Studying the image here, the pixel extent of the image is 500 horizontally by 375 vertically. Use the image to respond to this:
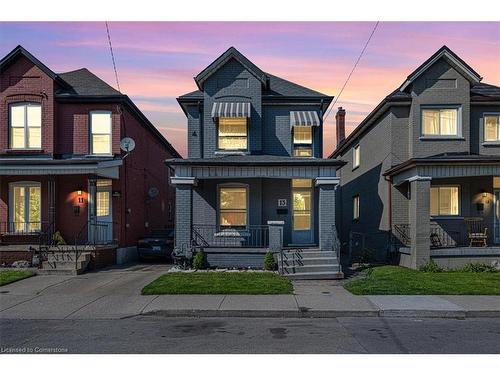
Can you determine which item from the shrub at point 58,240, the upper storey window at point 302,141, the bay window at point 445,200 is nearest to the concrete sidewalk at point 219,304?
the shrub at point 58,240

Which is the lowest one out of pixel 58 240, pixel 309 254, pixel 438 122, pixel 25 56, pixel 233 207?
pixel 309 254

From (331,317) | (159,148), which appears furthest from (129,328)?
(159,148)

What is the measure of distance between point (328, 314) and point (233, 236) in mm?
8132

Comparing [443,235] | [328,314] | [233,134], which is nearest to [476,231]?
[443,235]

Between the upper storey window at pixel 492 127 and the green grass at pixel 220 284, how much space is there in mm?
11100

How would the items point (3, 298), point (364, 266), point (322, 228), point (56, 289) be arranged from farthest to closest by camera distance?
point (364, 266), point (322, 228), point (56, 289), point (3, 298)

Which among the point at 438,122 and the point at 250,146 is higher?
the point at 438,122

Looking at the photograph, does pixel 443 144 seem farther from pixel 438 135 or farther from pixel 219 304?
pixel 219 304

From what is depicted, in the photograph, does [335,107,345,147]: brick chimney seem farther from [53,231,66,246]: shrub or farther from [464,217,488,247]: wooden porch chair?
[53,231,66,246]: shrub

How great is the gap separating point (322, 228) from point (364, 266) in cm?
257

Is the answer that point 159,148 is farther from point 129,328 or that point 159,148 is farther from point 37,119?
point 129,328

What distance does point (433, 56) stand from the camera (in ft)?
65.3

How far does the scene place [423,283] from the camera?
14266mm

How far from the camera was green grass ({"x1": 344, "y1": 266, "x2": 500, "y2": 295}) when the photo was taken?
520 inches
